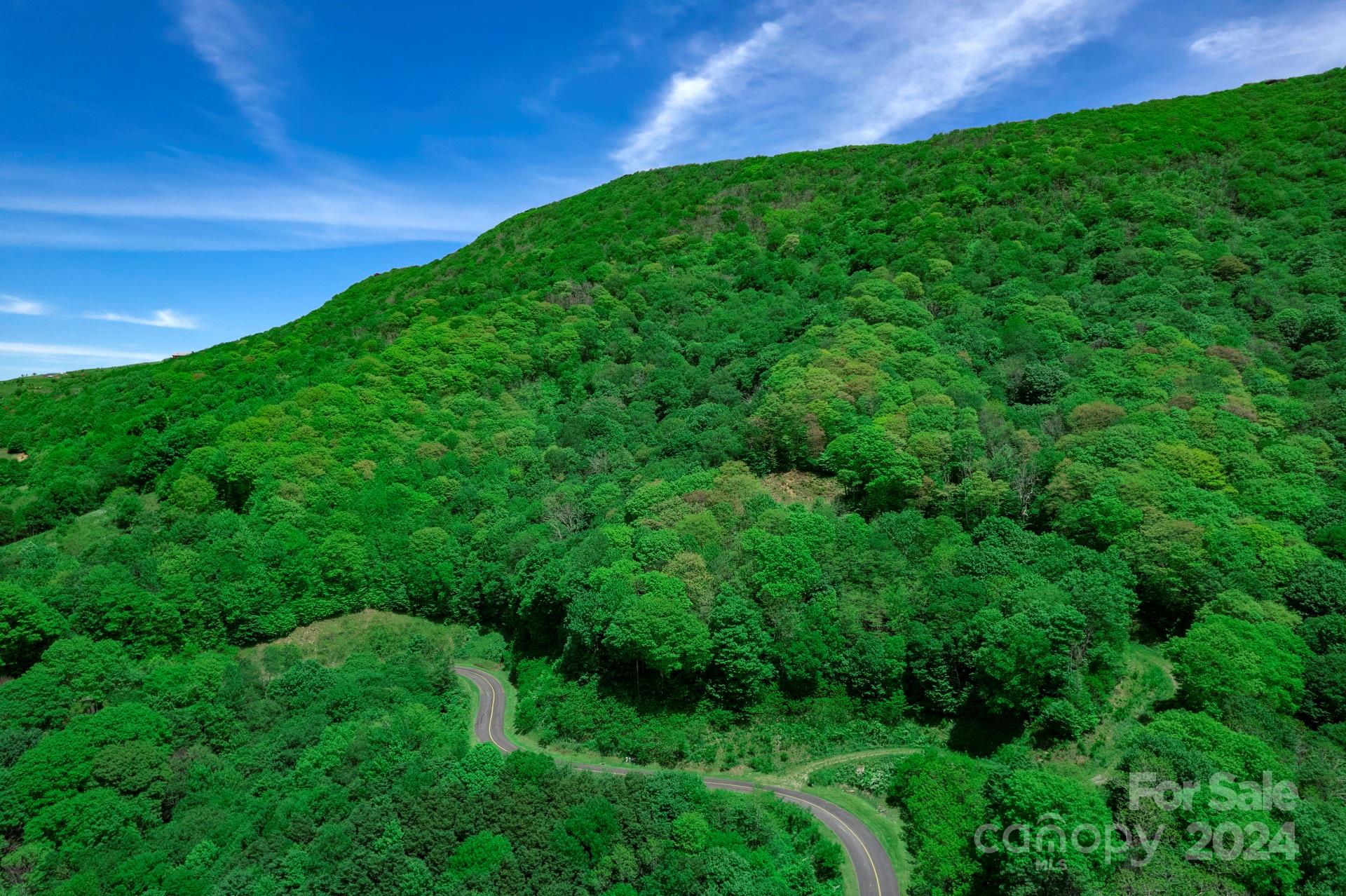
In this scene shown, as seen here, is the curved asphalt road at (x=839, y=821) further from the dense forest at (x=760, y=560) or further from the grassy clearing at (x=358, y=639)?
the grassy clearing at (x=358, y=639)

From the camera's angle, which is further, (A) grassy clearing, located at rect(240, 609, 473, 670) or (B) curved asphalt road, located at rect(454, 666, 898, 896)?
(A) grassy clearing, located at rect(240, 609, 473, 670)

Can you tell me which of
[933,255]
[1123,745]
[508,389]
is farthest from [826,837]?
[933,255]

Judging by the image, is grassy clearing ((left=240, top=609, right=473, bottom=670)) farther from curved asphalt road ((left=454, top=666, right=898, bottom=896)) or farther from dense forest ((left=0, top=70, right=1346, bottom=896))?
curved asphalt road ((left=454, top=666, right=898, bottom=896))

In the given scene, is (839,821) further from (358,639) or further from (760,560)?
(358,639)

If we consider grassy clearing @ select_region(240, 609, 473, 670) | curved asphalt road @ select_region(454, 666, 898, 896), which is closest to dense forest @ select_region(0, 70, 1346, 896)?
grassy clearing @ select_region(240, 609, 473, 670)

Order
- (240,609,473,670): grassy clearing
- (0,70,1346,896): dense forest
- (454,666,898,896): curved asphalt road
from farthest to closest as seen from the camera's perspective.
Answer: (240,609,473,670): grassy clearing
(0,70,1346,896): dense forest
(454,666,898,896): curved asphalt road
